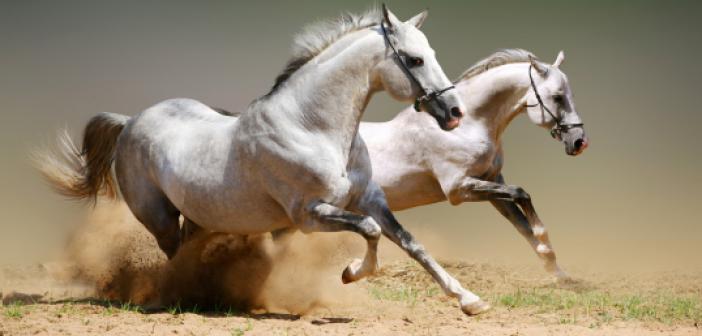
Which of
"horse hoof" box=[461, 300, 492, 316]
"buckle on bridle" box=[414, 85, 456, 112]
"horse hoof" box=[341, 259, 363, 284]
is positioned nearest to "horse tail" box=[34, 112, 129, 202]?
"horse hoof" box=[341, 259, 363, 284]

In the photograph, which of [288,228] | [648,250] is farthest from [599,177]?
[288,228]

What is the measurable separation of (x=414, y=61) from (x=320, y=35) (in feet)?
2.14

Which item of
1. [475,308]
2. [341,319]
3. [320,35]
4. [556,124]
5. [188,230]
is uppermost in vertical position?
[556,124]

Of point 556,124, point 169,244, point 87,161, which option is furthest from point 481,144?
point 87,161

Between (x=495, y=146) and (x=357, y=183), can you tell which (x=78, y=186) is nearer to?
(x=357, y=183)

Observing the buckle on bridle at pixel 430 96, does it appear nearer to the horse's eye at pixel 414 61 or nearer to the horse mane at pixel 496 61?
the horse's eye at pixel 414 61

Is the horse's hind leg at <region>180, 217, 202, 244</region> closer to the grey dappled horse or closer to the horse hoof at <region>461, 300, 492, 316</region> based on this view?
the grey dappled horse

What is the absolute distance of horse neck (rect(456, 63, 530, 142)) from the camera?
245 inches

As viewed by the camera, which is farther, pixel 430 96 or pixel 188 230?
pixel 188 230

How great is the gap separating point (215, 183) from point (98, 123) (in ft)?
4.56

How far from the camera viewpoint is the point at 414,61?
174 inches

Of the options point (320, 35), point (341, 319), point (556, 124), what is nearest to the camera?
point (341, 319)

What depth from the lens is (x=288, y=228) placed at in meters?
5.16

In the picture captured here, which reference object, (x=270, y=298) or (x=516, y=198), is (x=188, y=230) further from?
(x=516, y=198)
